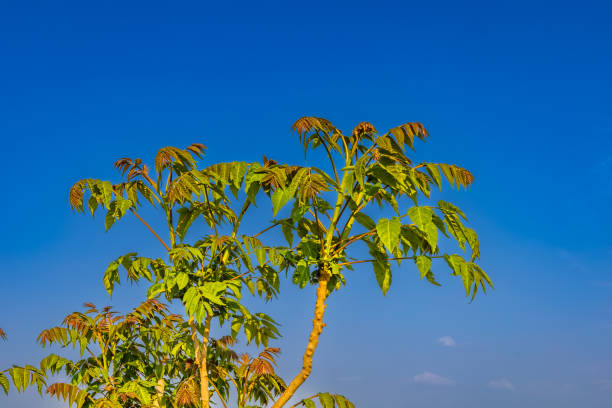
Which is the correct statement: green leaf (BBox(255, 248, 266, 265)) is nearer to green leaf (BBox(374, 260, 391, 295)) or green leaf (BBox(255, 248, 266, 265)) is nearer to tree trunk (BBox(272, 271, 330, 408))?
tree trunk (BBox(272, 271, 330, 408))

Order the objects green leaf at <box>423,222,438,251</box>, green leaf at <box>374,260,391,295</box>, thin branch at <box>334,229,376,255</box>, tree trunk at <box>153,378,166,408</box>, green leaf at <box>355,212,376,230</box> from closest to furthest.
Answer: green leaf at <box>423,222,438,251</box> → thin branch at <box>334,229,376,255</box> → green leaf at <box>374,260,391,295</box> → green leaf at <box>355,212,376,230</box> → tree trunk at <box>153,378,166,408</box>

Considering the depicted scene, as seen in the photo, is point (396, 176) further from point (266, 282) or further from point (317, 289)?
point (266, 282)

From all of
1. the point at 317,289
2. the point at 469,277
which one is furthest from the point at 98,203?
the point at 469,277

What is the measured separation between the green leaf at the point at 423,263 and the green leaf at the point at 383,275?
23.8 inches

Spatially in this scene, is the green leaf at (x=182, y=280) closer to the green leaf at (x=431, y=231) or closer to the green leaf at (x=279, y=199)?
the green leaf at (x=279, y=199)

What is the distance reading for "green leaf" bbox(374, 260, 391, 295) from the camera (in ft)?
A: 20.9

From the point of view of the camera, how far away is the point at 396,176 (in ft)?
19.0

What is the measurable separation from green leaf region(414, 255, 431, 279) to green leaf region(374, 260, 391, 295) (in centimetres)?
60

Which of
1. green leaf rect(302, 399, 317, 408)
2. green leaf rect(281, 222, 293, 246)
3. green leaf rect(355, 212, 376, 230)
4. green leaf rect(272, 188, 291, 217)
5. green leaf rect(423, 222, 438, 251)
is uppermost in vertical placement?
green leaf rect(281, 222, 293, 246)

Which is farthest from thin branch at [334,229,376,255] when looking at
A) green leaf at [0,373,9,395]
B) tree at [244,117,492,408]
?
green leaf at [0,373,9,395]

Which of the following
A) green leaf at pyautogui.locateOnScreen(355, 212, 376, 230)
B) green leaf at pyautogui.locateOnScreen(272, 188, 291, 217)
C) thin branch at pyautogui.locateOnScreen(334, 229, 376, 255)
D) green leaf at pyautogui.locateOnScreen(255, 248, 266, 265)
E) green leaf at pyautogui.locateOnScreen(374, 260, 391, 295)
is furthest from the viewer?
green leaf at pyautogui.locateOnScreen(355, 212, 376, 230)

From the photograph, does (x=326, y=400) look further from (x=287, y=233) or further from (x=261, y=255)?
(x=287, y=233)

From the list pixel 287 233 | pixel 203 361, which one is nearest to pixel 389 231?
pixel 287 233

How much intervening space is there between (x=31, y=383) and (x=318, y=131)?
4266 mm
